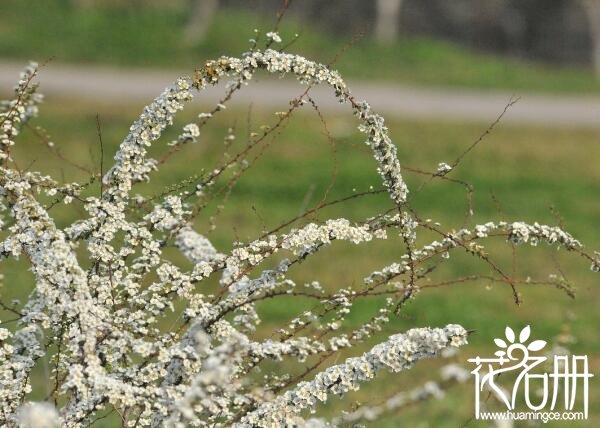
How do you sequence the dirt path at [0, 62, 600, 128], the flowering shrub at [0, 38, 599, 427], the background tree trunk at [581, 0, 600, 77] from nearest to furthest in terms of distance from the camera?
the flowering shrub at [0, 38, 599, 427] → the dirt path at [0, 62, 600, 128] → the background tree trunk at [581, 0, 600, 77]

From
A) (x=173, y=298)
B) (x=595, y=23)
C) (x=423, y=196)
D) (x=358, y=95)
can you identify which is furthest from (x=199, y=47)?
(x=173, y=298)

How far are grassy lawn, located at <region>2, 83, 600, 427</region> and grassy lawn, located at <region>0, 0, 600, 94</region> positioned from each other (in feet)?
10.1

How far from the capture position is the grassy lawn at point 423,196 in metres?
8.98

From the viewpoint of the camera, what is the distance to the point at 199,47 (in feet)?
63.9

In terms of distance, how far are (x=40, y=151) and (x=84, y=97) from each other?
11.5ft

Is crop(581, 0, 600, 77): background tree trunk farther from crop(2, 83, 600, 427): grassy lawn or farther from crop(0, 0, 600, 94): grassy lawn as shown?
crop(2, 83, 600, 427): grassy lawn

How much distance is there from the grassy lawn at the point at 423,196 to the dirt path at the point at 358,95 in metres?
0.69

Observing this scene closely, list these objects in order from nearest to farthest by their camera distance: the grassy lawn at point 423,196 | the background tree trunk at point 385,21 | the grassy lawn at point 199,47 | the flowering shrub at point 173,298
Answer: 1. the flowering shrub at point 173,298
2. the grassy lawn at point 423,196
3. the grassy lawn at point 199,47
4. the background tree trunk at point 385,21

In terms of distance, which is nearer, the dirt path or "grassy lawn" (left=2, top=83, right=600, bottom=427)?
"grassy lawn" (left=2, top=83, right=600, bottom=427)

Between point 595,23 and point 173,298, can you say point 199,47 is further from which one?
point 173,298

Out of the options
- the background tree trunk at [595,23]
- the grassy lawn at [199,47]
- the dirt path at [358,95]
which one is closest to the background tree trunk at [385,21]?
the grassy lawn at [199,47]

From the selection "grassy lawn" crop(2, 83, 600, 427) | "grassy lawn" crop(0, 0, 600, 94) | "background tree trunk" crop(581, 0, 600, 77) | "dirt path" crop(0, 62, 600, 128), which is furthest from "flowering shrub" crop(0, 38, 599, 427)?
"background tree trunk" crop(581, 0, 600, 77)

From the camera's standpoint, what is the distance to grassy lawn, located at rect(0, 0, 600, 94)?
19172mm

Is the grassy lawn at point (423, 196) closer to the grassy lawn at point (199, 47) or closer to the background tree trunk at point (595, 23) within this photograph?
the grassy lawn at point (199, 47)
